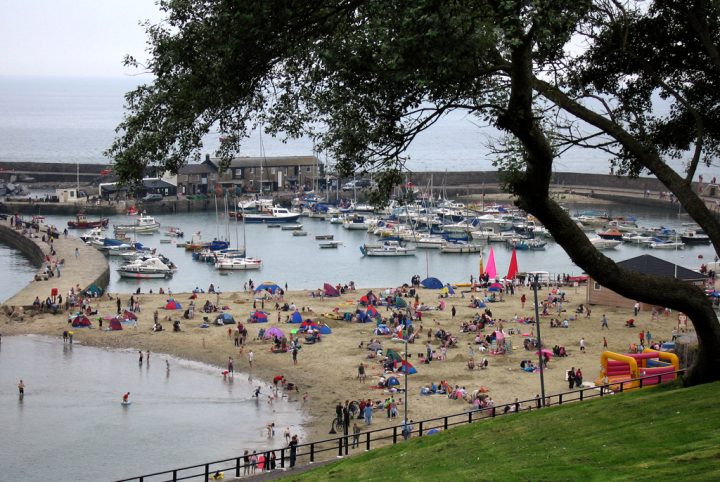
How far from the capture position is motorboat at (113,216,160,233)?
76.0 meters

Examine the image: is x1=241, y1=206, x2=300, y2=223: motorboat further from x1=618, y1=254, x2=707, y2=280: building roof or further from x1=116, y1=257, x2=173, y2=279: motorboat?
x1=618, y1=254, x2=707, y2=280: building roof

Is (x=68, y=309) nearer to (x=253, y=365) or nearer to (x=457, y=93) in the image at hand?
(x=253, y=365)

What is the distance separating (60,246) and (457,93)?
56.6 m

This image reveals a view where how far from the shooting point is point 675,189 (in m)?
11.3

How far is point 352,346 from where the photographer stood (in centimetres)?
3203

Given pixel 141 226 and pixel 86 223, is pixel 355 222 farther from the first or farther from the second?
pixel 86 223

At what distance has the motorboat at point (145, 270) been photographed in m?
54.6

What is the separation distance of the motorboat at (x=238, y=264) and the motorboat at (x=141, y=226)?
2064 centimetres

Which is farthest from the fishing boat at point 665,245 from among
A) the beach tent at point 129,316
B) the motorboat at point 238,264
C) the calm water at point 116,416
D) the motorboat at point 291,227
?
the calm water at point 116,416

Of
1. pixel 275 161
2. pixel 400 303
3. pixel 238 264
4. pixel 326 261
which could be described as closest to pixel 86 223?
pixel 238 264

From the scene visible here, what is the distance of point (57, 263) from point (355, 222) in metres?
38.4

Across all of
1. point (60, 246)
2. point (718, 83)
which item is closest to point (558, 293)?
point (718, 83)

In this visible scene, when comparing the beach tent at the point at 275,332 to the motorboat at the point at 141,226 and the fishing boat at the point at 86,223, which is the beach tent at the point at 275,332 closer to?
the motorboat at the point at 141,226

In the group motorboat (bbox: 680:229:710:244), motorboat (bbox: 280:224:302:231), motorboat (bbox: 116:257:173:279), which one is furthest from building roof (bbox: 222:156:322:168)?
motorboat (bbox: 680:229:710:244)
